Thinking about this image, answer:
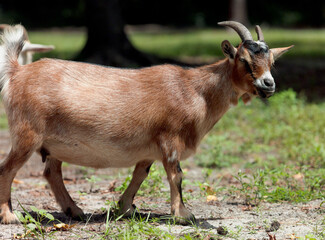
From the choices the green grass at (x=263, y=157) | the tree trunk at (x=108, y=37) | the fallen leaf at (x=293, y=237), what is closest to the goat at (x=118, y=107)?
the green grass at (x=263, y=157)

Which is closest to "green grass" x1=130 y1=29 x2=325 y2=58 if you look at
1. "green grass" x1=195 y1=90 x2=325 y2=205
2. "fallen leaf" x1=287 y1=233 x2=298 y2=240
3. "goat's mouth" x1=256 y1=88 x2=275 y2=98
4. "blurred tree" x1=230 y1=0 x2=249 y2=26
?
"blurred tree" x1=230 y1=0 x2=249 y2=26

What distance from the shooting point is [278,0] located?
3058cm

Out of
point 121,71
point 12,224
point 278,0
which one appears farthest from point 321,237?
point 278,0

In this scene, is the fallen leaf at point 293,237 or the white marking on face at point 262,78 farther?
the white marking on face at point 262,78

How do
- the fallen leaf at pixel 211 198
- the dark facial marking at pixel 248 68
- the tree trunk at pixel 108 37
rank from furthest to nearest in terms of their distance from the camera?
the tree trunk at pixel 108 37
the fallen leaf at pixel 211 198
the dark facial marking at pixel 248 68

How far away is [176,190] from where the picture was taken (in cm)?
514

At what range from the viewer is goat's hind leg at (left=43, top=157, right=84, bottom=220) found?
535 cm

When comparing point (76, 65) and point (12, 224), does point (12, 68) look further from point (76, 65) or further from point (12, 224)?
point (12, 224)

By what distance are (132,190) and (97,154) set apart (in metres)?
0.62

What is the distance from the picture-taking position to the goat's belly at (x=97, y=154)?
4.97m

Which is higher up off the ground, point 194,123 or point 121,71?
point 121,71

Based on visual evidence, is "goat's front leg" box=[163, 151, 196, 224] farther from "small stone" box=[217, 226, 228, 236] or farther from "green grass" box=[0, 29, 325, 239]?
"small stone" box=[217, 226, 228, 236]

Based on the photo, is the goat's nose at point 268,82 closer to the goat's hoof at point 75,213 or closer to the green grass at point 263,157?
the green grass at point 263,157

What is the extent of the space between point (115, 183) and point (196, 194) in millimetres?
957
